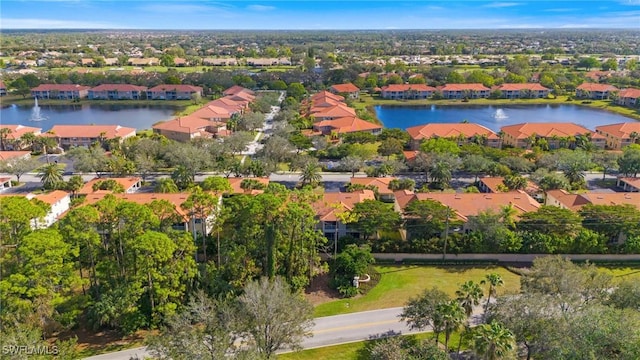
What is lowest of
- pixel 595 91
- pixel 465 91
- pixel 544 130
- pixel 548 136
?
pixel 548 136

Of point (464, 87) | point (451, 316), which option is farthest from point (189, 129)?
point (464, 87)

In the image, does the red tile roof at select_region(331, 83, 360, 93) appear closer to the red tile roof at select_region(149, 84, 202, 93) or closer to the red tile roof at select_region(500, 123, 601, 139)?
the red tile roof at select_region(149, 84, 202, 93)

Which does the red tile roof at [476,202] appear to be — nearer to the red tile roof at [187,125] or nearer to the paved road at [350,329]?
the paved road at [350,329]

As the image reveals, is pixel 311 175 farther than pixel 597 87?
No

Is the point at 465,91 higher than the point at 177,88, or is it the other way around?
the point at 177,88

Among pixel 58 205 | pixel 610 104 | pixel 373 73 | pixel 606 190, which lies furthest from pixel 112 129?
pixel 610 104

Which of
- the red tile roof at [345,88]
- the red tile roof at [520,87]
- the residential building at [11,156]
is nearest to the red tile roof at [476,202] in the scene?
the residential building at [11,156]

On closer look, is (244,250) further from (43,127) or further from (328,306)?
(43,127)

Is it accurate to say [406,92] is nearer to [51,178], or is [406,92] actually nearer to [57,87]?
[57,87]
